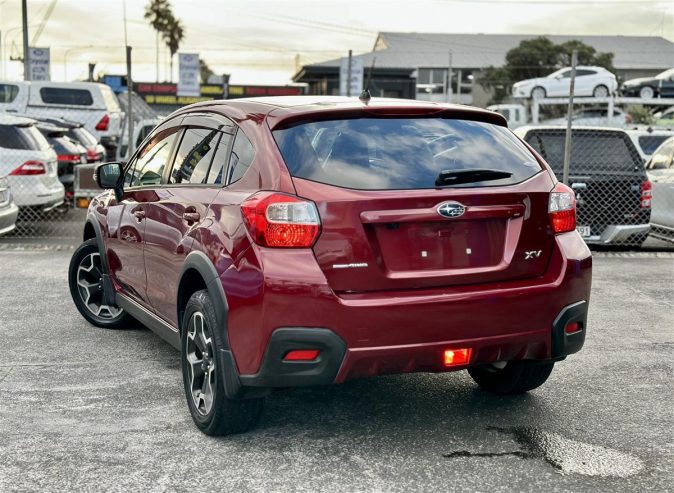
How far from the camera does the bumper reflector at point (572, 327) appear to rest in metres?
4.44

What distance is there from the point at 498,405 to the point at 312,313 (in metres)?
1.61

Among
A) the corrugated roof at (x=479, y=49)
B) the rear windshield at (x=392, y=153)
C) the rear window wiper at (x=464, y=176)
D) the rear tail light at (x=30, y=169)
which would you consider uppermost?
the corrugated roof at (x=479, y=49)

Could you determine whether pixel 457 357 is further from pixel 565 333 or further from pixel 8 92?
pixel 8 92

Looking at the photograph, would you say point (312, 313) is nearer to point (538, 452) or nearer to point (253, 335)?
point (253, 335)

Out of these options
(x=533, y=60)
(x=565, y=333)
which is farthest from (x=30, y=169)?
(x=533, y=60)

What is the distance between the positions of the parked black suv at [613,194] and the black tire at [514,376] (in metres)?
6.38

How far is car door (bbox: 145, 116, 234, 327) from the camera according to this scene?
4.71 m

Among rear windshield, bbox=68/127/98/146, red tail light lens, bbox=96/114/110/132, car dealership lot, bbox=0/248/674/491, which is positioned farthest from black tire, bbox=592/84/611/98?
car dealership lot, bbox=0/248/674/491

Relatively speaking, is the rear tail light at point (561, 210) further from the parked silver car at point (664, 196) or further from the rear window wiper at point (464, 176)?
the parked silver car at point (664, 196)

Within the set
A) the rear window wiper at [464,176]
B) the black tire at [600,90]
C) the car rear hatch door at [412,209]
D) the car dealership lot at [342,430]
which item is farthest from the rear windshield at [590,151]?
the black tire at [600,90]

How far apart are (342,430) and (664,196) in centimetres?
877

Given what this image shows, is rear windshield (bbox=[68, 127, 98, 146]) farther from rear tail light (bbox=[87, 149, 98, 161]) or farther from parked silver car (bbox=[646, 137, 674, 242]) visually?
parked silver car (bbox=[646, 137, 674, 242])

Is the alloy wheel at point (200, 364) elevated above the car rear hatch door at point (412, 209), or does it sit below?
below

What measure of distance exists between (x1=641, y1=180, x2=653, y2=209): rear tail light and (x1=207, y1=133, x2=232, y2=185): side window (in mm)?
7870
